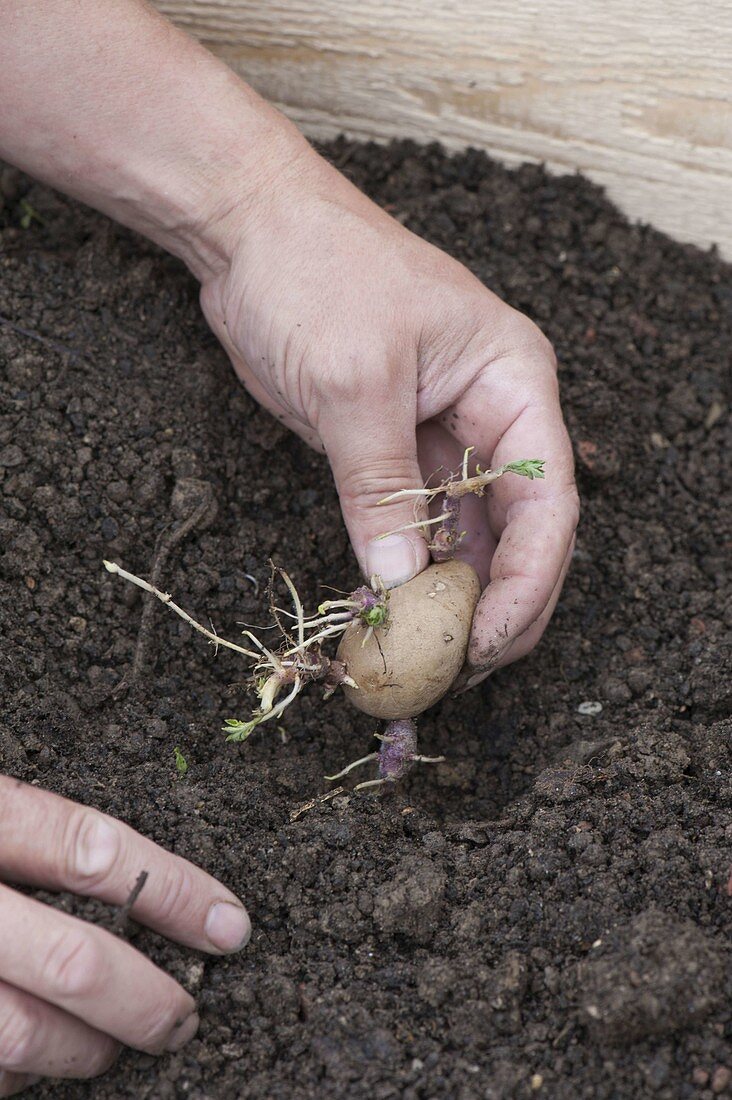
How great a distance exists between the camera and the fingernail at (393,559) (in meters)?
2.13

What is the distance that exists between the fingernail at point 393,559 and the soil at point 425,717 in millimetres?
290

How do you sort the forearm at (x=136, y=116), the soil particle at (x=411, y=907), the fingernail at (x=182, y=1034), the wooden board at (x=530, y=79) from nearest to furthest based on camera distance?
the fingernail at (x=182, y=1034)
the soil particle at (x=411, y=907)
the forearm at (x=136, y=116)
the wooden board at (x=530, y=79)

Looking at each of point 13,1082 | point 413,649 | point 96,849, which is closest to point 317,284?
point 413,649

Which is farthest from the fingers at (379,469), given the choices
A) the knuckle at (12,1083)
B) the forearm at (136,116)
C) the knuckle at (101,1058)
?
the knuckle at (12,1083)

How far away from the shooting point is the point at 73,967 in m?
1.53

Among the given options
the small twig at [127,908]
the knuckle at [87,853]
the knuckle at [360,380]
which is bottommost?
the small twig at [127,908]

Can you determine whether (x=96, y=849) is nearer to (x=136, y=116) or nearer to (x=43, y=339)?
(x=43, y=339)

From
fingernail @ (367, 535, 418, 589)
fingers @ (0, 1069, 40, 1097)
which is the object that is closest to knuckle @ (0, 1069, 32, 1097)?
fingers @ (0, 1069, 40, 1097)

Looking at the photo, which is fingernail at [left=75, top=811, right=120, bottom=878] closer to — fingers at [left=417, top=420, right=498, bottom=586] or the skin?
the skin

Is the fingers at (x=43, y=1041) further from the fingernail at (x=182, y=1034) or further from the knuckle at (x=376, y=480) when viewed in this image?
the knuckle at (x=376, y=480)

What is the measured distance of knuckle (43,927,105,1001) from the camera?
4.99 feet

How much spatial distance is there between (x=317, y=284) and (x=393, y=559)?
1.94 feet

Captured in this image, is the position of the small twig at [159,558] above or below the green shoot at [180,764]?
above

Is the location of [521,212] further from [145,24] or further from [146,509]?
[146,509]
